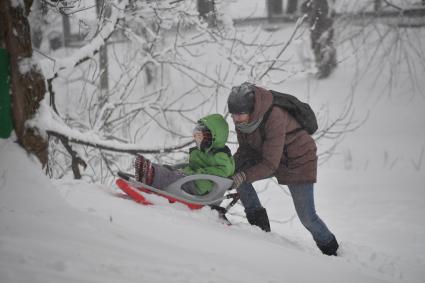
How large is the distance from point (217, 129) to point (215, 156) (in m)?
0.23

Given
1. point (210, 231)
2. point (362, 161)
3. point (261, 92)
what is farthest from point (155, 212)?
point (362, 161)

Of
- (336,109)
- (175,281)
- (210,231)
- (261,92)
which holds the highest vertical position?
(261,92)

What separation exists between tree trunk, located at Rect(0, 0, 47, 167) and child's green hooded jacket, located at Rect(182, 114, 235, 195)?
1366 millimetres

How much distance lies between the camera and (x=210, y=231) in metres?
2.88

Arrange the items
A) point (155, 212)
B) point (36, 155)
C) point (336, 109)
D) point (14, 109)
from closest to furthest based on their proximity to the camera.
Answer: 1. point (14, 109)
2. point (36, 155)
3. point (155, 212)
4. point (336, 109)

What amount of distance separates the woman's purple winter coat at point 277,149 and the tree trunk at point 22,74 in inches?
63.4

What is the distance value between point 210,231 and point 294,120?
1245 millimetres

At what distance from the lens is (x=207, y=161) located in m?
3.66

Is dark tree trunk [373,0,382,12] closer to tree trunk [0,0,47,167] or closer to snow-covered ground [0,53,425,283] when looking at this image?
snow-covered ground [0,53,425,283]

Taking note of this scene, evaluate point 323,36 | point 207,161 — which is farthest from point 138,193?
point 323,36

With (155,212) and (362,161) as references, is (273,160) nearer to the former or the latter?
(155,212)

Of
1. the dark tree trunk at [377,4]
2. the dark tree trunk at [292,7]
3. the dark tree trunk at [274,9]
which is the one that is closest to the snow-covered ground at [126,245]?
the dark tree trunk at [377,4]

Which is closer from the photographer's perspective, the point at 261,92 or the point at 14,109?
the point at 14,109

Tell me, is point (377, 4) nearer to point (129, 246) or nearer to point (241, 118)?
point (241, 118)
